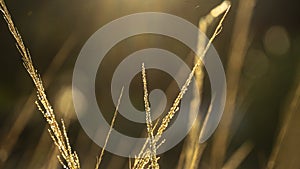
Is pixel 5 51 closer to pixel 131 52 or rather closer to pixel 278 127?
pixel 131 52

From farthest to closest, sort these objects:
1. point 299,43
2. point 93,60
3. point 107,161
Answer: point 299,43
point 93,60
point 107,161

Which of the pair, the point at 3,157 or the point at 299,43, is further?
the point at 299,43

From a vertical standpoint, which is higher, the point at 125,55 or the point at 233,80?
the point at 125,55

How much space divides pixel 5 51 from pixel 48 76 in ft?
1.02

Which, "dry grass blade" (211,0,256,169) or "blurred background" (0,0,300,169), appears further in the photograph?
"blurred background" (0,0,300,169)

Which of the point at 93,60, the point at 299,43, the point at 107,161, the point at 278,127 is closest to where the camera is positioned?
the point at 107,161

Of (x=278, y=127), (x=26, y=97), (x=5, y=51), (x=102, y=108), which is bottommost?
(x=278, y=127)

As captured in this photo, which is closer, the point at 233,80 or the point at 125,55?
the point at 233,80

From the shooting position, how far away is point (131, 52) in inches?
122

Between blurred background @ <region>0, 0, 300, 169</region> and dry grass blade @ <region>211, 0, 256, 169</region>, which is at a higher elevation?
blurred background @ <region>0, 0, 300, 169</region>

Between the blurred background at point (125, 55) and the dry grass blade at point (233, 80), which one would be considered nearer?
the dry grass blade at point (233, 80)

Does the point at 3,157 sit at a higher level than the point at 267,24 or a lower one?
lower

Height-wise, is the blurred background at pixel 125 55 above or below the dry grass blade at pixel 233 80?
above

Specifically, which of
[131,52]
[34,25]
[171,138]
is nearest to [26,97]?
[34,25]
